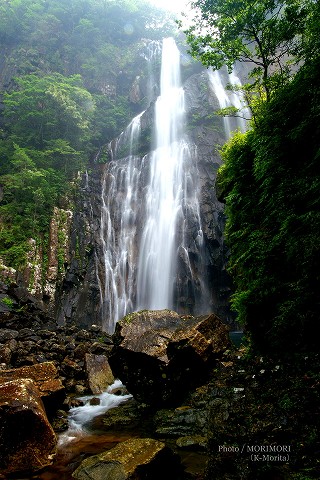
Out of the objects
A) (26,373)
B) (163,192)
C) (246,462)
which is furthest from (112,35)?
(246,462)

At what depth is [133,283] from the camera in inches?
869

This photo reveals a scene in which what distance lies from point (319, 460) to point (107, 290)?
64.7 feet

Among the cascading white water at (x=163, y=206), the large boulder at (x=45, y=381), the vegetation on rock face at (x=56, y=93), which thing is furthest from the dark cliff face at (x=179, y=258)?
the large boulder at (x=45, y=381)

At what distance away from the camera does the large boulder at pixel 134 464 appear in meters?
3.62

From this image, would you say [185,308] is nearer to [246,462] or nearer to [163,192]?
[163,192]

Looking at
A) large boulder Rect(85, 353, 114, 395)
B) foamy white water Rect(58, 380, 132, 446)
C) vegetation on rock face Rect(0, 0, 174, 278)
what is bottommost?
foamy white water Rect(58, 380, 132, 446)

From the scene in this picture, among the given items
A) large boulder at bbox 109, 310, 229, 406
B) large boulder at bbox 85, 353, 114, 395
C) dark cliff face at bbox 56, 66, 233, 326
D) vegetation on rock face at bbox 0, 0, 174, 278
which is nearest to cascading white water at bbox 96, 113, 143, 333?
dark cliff face at bbox 56, 66, 233, 326

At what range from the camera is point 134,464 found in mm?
3676

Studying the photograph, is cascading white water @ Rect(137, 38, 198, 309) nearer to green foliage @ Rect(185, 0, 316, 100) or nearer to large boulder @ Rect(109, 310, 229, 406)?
large boulder @ Rect(109, 310, 229, 406)

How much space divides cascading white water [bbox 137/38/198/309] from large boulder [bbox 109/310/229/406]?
13905mm

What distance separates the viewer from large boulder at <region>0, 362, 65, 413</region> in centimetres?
605

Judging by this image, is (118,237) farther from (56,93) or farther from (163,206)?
(56,93)

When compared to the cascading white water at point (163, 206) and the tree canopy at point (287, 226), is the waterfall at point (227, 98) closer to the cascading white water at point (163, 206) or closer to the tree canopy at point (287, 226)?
the cascading white water at point (163, 206)

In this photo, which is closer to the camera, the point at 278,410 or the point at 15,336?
the point at 278,410
